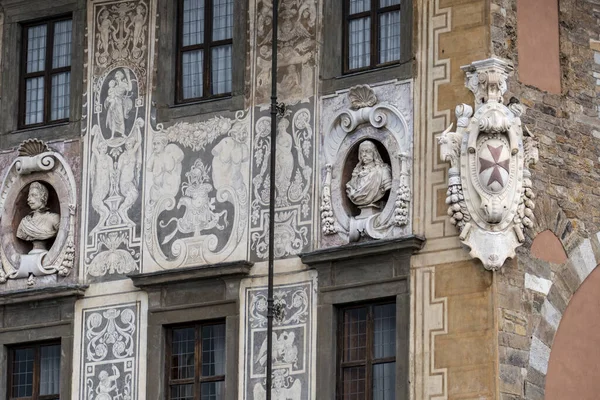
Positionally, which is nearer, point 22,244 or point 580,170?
point 580,170

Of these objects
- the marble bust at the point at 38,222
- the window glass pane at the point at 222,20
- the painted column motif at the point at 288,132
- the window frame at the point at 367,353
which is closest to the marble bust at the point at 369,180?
the painted column motif at the point at 288,132

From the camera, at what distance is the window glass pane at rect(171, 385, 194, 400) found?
3475 cm

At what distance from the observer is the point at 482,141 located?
3253cm

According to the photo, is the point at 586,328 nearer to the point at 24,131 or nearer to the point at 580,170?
the point at 580,170

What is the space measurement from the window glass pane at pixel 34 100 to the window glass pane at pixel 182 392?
4976 millimetres

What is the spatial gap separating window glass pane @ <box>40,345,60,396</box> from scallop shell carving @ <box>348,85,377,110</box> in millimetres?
5911

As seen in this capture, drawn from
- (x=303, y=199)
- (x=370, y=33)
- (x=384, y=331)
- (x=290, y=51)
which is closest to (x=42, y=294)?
(x=303, y=199)

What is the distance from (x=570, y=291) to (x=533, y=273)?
3.13 ft

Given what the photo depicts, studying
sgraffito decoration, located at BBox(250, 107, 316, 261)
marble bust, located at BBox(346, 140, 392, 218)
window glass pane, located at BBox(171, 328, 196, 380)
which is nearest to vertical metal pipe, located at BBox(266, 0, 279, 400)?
sgraffito decoration, located at BBox(250, 107, 316, 261)

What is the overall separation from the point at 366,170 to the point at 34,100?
249 inches

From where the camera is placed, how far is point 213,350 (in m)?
34.7

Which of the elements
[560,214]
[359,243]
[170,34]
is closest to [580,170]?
[560,214]

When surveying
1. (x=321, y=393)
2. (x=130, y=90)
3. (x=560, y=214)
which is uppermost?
(x=130, y=90)

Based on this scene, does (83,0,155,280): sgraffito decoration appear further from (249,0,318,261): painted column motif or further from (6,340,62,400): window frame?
(249,0,318,261): painted column motif
